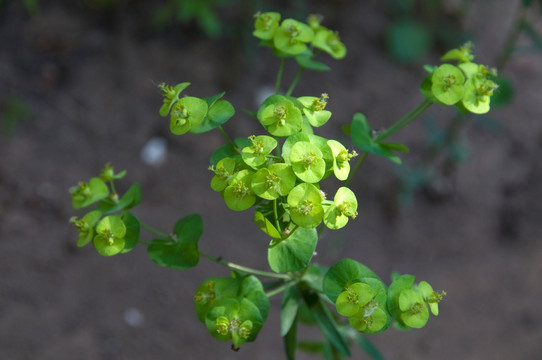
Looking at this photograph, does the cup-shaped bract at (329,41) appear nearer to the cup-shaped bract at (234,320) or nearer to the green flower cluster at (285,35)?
the green flower cluster at (285,35)

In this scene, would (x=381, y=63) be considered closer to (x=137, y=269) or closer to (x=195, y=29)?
(x=195, y=29)

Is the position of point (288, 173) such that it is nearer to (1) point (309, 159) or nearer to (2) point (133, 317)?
(1) point (309, 159)


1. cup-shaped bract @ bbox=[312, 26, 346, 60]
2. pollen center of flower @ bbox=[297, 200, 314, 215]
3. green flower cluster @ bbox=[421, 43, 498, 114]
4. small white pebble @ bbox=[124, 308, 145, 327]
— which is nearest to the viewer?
pollen center of flower @ bbox=[297, 200, 314, 215]

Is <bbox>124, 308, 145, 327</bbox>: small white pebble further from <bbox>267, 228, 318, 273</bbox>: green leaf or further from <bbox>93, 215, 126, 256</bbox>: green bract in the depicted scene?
<bbox>267, 228, 318, 273</bbox>: green leaf

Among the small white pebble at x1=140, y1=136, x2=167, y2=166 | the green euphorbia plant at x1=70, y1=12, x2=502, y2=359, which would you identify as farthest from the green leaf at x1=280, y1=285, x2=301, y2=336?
the small white pebble at x1=140, y1=136, x2=167, y2=166

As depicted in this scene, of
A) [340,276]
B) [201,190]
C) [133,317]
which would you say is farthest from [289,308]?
[201,190]

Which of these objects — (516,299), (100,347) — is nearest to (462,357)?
(516,299)
